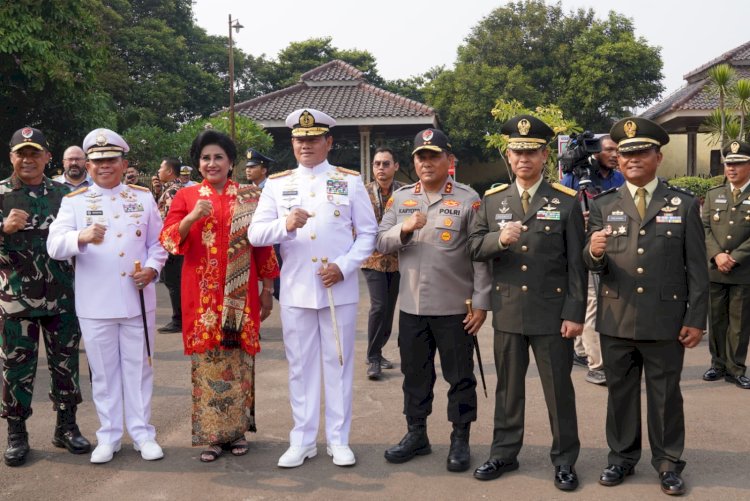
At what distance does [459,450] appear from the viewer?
421 cm

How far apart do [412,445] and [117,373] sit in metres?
1.93

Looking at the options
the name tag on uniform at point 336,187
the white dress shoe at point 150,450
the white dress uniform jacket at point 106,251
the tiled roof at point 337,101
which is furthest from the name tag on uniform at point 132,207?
the tiled roof at point 337,101

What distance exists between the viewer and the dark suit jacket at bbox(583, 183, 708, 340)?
3.81 metres

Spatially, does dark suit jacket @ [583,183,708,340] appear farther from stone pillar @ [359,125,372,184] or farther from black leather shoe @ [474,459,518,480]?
stone pillar @ [359,125,372,184]

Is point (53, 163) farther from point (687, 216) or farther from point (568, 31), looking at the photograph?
point (568, 31)

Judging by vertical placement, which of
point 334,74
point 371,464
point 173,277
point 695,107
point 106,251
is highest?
point 334,74

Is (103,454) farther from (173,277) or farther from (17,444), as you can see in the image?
(173,277)

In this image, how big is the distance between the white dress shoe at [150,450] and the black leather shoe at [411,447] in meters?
1.44

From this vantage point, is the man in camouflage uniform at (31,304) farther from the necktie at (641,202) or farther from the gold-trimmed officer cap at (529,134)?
the necktie at (641,202)

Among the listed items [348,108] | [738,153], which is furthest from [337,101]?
[738,153]

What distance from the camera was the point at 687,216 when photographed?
3.83m

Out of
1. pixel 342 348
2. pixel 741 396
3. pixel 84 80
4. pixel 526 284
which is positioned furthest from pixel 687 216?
pixel 84 80

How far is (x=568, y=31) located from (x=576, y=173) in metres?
27.7

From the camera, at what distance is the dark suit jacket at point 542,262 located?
3928 millimetres
